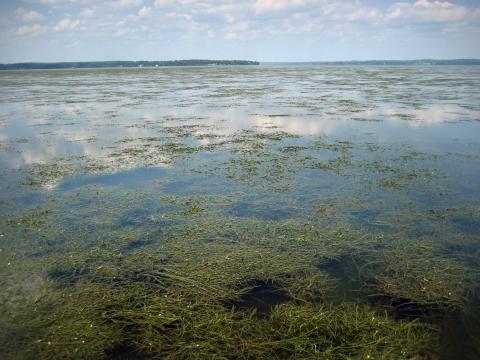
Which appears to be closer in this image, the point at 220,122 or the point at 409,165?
the point at 409,165

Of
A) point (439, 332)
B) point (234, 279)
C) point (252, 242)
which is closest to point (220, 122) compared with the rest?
point (252, 242)

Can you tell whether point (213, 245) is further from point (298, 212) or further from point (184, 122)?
point (184, 122)

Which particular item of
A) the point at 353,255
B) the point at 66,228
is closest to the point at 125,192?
the point at 66,228

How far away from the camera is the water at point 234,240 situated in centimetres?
771

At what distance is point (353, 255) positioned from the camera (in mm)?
10523

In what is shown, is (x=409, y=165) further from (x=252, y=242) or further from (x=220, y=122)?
(x=220, y=122)

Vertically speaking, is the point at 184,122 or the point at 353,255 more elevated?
the point at 184,122

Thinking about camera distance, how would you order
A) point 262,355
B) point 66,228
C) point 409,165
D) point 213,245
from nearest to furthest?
1. point 262,355
2. point 213,245
3. point 66,228
4. point 409,165

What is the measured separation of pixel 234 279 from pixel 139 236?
4013 mm

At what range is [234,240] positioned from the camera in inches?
455

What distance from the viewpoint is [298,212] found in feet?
44.1

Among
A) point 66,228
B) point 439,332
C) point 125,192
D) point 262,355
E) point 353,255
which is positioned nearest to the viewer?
point 262,355

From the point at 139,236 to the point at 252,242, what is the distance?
12.1 feet

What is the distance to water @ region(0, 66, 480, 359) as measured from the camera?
7711 mm
